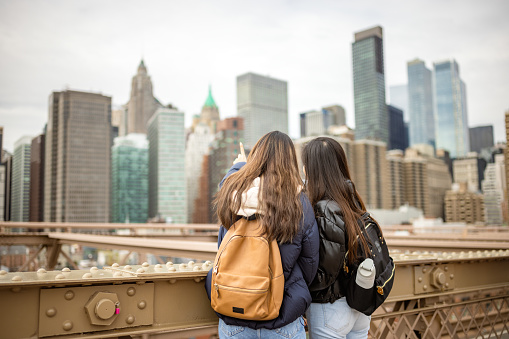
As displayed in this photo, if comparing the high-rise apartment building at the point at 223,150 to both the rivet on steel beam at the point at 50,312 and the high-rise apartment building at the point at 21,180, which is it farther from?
the rivet on steel beam at the point at 50,312

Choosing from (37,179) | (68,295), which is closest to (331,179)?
(68,295)

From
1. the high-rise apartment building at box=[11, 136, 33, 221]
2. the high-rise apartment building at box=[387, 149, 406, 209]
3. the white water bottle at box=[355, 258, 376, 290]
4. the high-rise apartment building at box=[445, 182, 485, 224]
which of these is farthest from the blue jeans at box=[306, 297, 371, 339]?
the high-rise apartment building at box=[445, 182, 485, 224]

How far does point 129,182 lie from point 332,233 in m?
182

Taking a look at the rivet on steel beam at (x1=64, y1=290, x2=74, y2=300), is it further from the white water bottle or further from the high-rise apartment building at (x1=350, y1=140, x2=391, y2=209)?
the high-rise apartment building at (x1=350, y1=140, x2=391, y2=209)

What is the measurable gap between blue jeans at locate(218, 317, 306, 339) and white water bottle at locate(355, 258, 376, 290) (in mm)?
464

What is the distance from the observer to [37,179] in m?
156

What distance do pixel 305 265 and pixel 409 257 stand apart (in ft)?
5.69

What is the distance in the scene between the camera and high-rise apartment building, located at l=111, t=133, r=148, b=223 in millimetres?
170000

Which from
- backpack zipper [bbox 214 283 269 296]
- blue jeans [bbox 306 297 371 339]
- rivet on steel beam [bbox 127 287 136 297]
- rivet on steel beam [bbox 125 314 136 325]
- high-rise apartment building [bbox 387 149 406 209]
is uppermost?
high-rise apartment building [bbox 387 149 406 209]

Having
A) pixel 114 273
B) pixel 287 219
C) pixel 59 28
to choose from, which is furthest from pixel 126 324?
pixel 59 28

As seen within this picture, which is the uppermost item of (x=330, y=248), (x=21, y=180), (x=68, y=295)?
(x=21, y=180)

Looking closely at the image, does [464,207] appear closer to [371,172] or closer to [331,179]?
[371,172]

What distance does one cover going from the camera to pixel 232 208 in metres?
2.23

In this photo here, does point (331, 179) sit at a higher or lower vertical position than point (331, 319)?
higher
